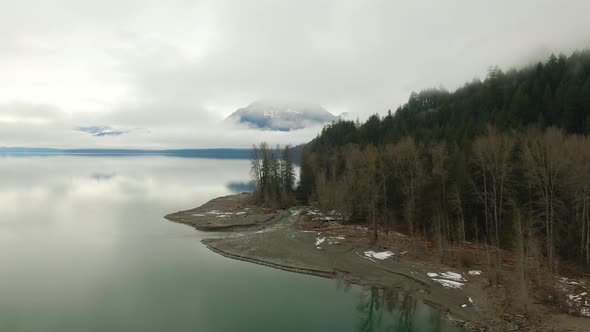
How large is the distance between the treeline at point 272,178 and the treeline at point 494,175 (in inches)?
160

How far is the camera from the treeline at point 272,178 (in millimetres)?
72938

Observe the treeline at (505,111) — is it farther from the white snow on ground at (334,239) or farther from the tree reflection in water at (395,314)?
the tree reflection in water at (395,314)

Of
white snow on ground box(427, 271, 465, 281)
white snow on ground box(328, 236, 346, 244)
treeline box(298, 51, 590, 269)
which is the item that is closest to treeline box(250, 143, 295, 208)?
treeline box(298, 51, 590, 269)

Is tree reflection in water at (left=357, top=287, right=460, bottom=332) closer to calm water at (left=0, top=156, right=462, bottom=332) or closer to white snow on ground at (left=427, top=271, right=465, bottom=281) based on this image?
calm water at (left=0, top=156, right=462, bottom=332)

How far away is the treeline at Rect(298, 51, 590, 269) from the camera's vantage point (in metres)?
31.1

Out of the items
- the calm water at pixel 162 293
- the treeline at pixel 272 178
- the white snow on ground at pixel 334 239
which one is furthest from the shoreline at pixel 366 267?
the treeline at pixel 272 178

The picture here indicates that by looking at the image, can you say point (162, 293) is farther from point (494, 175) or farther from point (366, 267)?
point (494, 175)

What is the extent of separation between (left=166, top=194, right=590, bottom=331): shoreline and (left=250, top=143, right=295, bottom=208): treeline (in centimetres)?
1612

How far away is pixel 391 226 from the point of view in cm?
5103

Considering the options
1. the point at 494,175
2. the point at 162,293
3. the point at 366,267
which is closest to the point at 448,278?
the point at 366,267

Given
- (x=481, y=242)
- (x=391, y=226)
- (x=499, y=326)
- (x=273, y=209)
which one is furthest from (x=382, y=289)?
(x=273, y=209)

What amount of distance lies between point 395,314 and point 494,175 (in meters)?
17.7

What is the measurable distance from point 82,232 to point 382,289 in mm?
45026

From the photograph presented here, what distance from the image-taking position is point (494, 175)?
1334 inches
